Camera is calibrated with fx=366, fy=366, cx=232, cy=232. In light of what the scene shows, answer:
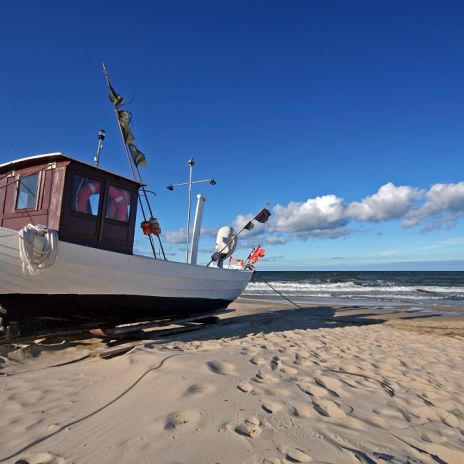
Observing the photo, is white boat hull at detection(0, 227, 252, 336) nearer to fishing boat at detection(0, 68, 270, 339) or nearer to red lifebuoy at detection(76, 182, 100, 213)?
fishing boat at detection(0, 68, 270, 339)

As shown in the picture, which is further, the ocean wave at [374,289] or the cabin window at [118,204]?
the ocean wave at [374,289]

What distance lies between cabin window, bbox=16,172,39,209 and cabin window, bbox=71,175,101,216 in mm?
818

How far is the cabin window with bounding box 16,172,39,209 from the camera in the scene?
704 cm

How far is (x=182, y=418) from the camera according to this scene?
293 centimetres

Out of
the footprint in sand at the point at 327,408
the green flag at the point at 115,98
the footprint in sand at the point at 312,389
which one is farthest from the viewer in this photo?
the green flag at the point at 115,98

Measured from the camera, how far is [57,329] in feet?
23.4

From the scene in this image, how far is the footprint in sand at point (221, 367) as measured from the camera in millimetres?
4121

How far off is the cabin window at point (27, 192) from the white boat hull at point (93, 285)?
122 cm

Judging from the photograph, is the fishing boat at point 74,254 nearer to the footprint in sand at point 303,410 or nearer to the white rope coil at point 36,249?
the white rope coil at point 36,249

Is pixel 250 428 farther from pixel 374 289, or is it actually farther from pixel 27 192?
pixel 374 289

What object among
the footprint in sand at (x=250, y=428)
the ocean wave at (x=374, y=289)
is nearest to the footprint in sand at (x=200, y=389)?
the footprint in sand at (x=250, y=428)

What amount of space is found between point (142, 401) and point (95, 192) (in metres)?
4.96

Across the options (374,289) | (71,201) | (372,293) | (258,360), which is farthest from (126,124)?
(374,289)

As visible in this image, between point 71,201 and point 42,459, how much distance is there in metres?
5.14
